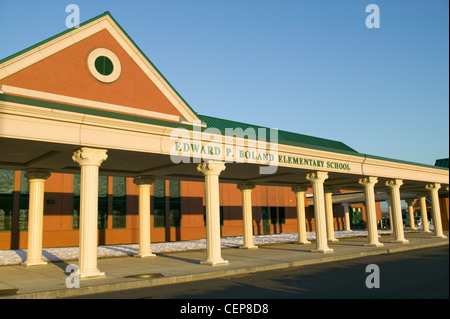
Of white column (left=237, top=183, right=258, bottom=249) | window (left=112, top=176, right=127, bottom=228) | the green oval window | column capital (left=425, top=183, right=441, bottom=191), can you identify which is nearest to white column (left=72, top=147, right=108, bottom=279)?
Result: the green oval window

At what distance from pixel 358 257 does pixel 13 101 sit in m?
16.7

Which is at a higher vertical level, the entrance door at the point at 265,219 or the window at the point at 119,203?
the window at the point at 119,203

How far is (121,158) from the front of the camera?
1681cm

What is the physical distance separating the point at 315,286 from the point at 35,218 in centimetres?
1315

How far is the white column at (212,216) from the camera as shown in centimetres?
1672

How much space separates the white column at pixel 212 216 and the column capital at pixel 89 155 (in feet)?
15.8

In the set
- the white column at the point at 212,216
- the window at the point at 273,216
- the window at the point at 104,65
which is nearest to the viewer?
the white column at the point at 212,216

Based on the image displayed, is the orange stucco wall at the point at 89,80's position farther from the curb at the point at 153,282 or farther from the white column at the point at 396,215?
the white column at the point at 396,215

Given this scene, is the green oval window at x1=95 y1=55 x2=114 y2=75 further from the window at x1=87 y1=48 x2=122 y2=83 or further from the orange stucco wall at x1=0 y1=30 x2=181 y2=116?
the orange stucco wall at x1=0 y1=30 x2=181 y2=116

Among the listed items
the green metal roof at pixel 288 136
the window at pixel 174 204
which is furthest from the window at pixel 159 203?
the green metal roof at pixel 288 136

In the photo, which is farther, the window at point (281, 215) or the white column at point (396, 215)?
the window at point (281, 215)

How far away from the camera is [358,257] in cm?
1998

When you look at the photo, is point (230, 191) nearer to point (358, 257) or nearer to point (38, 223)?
point (358, 257)
